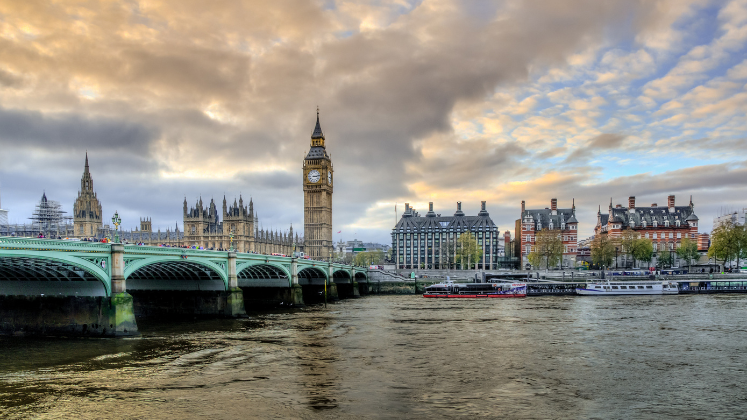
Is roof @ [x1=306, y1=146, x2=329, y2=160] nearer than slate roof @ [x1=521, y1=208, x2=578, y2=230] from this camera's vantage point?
No

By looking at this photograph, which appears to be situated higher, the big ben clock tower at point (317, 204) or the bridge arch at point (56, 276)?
the big ben clock tower at point (317, 204)

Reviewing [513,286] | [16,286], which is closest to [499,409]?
[16,286]

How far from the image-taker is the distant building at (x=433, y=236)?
166 meters

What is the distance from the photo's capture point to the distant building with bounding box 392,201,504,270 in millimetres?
165750

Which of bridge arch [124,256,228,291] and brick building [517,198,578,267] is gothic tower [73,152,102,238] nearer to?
bridge arch [124,256,228,291]

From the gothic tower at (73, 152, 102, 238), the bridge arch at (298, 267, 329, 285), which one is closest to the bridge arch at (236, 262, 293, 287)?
the bridge arch at (298, 267, 329, 285)

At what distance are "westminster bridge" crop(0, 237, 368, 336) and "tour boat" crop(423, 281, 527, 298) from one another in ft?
137

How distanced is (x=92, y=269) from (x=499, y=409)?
95.0 ft

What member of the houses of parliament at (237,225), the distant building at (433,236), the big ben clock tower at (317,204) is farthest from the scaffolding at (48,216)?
the distant building at (433,236)

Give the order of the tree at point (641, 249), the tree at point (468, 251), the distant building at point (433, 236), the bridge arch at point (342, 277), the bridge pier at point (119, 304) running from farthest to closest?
the distant building at point (433, 236) → the tree at point (468, 251) → the tree at point (641, 249) → the bridge arch at point (342, 277) → the bridge pier at point (119, 304)

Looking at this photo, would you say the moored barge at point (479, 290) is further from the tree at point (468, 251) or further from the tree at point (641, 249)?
the tree at point (468, 251)

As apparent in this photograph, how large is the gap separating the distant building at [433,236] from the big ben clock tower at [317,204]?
23.9 meters

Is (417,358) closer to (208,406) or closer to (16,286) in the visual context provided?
(208,406)

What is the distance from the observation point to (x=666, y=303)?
67.5m
